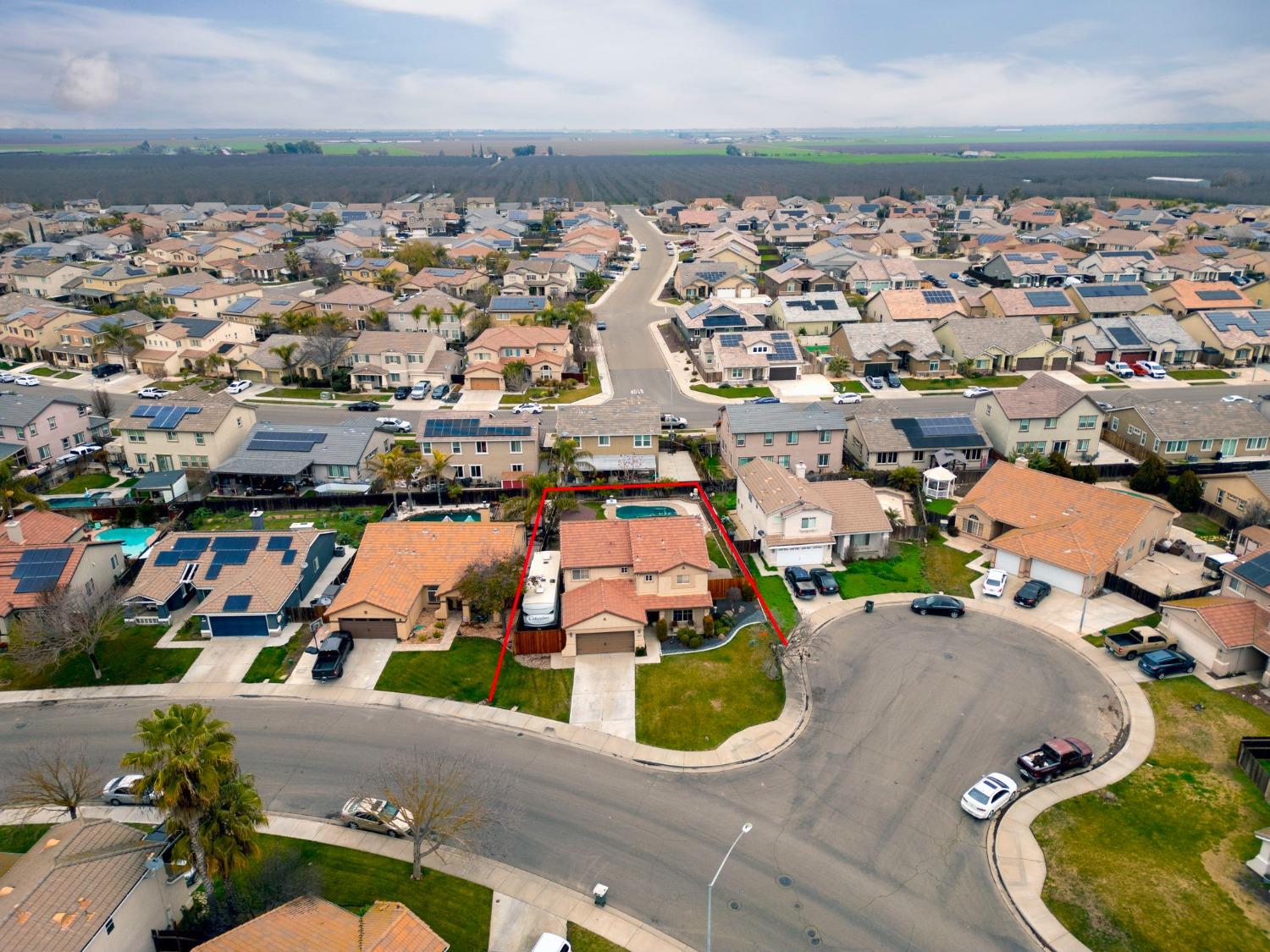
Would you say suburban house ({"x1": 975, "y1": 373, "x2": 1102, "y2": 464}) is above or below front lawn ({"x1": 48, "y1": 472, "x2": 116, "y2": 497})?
above

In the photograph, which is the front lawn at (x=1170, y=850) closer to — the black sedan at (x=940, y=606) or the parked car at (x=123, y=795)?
the black sedan at (x=940, y=606)

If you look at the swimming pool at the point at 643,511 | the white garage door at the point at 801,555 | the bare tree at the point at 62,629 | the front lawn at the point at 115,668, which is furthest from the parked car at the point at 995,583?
the bare tree at the point at 62,629

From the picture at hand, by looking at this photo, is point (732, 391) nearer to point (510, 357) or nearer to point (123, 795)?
point (510, 357)

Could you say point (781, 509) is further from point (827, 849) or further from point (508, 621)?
point (827, 849)

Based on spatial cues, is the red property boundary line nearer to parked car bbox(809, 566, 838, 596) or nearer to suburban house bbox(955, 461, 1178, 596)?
parked car bbox(809, 566, 838, 596)

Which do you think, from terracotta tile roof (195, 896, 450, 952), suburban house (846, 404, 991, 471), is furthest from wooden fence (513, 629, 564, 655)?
suburban house (846, 404, 991, 471)

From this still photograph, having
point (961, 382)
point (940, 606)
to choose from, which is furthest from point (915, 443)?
point (961, 382)

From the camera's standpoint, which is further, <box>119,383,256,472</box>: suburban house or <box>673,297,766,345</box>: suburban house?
<box>673,297,766,345</box>: suburban house
